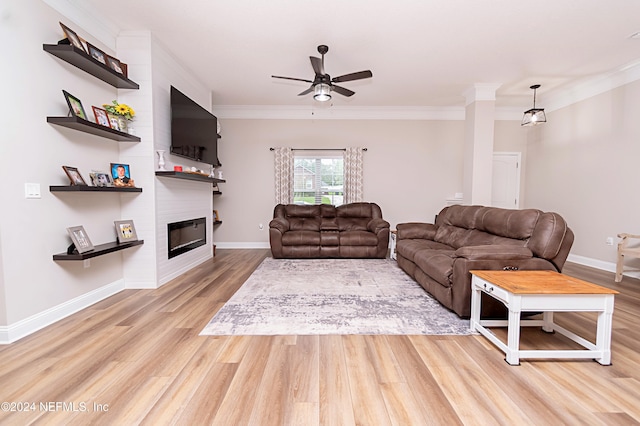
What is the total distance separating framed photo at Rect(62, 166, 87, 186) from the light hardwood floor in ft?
4.02

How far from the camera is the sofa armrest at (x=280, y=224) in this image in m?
4.80

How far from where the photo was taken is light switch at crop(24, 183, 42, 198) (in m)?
2.13

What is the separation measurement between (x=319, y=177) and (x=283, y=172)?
776 millimetres

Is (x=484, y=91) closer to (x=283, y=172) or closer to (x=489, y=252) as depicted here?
(x=489, y=252)

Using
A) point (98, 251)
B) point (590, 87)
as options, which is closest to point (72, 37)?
point (98, 251)

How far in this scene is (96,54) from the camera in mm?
2676

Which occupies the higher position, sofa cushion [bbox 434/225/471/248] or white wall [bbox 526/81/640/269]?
white wall [bbox 526/81/640/269]

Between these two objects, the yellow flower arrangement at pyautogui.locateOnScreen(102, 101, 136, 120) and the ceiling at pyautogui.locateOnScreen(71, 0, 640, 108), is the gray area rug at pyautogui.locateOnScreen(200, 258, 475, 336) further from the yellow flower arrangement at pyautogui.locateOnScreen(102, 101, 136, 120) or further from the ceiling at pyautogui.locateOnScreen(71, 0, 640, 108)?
the ceiling at pyautogui.locateOnScreen(71, 0, 640, 108)

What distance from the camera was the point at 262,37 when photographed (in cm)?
317

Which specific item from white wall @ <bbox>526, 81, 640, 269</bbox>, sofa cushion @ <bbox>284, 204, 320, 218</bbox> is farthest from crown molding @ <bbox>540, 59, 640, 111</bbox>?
sofa cushion @ <bbox>284, 204, 320, 218</bbox>

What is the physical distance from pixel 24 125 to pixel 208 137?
2498 millimetres

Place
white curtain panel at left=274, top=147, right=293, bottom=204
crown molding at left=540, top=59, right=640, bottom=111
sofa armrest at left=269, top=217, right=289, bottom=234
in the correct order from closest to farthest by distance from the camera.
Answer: crown molding at left=540, top=59, right=640, bottom=111 → sofa armrest at left=269, top=217, right=289, bottom=234 → white curtain panel at left=274, top=147, right=293, bottom=204

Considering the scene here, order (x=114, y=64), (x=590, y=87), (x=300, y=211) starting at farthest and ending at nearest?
(x=300, y=211), (x=590, y=87), (x=114, y=64)

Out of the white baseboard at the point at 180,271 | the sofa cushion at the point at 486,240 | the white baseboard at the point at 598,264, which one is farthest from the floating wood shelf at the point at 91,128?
the white baseboard at the point at 598,264
